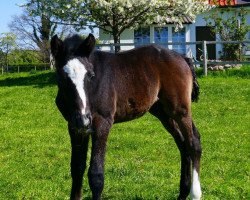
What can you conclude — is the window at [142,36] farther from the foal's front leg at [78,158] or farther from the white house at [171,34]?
the foal's front leg at [78,158]

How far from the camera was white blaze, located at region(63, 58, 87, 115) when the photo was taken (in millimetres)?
4851

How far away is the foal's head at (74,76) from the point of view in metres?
4.80

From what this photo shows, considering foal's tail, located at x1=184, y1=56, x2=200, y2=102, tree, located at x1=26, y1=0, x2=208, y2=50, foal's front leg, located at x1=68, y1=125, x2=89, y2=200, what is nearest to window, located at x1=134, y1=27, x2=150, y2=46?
tree, located at x1=26, y1=0, x2=208, y2=50

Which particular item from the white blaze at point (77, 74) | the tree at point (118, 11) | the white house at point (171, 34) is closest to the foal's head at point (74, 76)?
the white blaze at point (77, 74)

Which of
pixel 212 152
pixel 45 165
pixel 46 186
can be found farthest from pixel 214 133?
pixel 46 186

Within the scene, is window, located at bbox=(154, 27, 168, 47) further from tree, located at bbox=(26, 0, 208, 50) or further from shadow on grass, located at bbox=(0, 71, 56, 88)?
shadow on grass, located at bbox=(0, 71, 56, 88)

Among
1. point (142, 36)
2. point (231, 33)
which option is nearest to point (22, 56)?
point (142, 36)

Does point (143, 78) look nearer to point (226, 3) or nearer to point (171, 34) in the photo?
point (171, 34)

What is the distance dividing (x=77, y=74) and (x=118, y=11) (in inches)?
729

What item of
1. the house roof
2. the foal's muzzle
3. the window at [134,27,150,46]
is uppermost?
the house roof

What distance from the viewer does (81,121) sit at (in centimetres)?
471

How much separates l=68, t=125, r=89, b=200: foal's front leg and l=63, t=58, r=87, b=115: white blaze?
Answer: 2.37 feet

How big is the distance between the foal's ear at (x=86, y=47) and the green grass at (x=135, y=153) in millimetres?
2288

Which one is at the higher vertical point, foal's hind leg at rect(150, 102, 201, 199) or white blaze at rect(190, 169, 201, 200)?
foal's hind leg at rect(150, 102, 201, 199)
